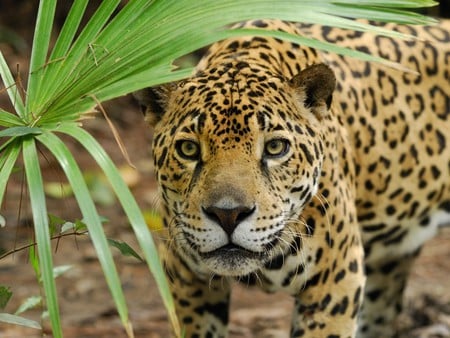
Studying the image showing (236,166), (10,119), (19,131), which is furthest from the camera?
(236,166)

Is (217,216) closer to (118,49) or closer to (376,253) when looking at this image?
(118,49)

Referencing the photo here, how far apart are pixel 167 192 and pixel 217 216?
1.94ft

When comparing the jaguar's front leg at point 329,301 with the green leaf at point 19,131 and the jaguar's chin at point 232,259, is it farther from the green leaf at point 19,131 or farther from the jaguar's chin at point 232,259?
the green leaf at point 19,131

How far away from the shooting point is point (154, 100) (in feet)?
18.1

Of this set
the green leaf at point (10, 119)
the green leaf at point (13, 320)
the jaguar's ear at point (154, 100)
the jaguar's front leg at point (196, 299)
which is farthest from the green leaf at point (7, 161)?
the jaguar's front leg at point (196, 299)

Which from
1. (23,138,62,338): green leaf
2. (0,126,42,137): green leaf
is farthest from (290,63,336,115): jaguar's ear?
(23,138,62,338): green leaf

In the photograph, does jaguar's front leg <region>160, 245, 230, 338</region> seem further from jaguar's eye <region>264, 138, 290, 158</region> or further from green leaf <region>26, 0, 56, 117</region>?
green leaf <region>26, 0, 56, 117</region>

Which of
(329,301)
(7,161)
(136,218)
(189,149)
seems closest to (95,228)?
(136,218)

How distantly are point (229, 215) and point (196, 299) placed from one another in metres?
1.45

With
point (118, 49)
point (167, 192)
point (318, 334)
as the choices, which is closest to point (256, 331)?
point (318, 334)

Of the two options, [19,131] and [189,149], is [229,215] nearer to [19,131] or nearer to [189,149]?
[189,149]

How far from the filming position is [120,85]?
4203 mm

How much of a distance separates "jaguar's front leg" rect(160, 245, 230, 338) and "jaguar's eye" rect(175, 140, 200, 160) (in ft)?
3.19

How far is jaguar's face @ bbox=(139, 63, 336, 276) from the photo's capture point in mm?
4930
